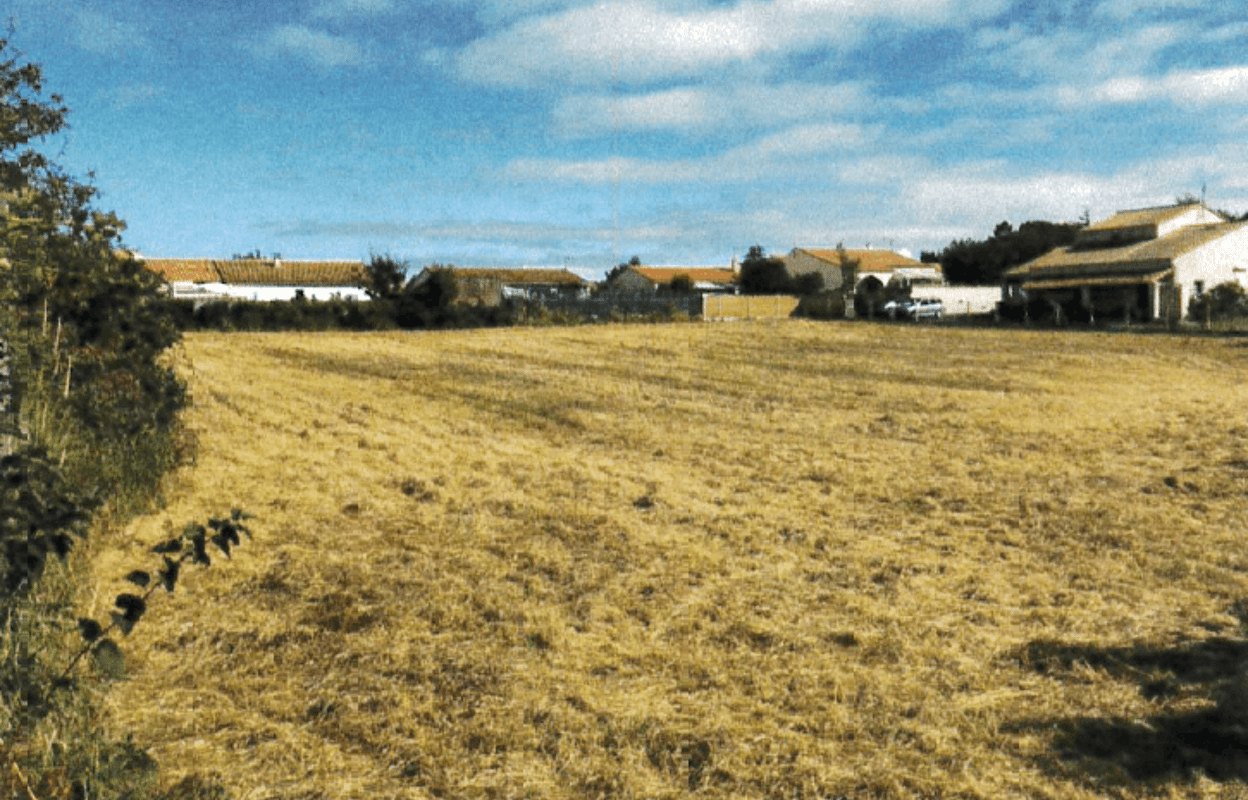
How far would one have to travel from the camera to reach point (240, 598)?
6719 mm

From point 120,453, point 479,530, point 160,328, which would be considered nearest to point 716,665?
→ point 479,530

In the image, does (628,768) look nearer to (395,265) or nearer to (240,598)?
(240,598)

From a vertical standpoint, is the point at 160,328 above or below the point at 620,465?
above

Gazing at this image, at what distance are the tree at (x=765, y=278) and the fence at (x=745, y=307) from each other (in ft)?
68.2

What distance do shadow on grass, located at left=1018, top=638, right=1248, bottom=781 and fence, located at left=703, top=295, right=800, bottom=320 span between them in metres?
36.7

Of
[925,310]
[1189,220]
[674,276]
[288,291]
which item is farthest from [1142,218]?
[288,291]

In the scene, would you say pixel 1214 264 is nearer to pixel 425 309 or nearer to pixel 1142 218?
pixel 1142 218

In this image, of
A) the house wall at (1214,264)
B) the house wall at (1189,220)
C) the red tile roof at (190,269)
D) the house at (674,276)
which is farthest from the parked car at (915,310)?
the red tile roof at (190,269)

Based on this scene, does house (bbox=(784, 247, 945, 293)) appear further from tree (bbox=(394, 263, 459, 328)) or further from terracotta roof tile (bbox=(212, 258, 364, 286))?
tree (bbox=(394, 263, 459, 328))

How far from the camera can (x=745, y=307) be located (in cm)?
4753

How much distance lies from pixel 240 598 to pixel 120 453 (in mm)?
1828

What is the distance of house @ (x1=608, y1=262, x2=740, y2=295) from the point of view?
7904 centimetres

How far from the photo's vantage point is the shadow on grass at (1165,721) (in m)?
4.89

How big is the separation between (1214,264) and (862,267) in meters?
33.5
